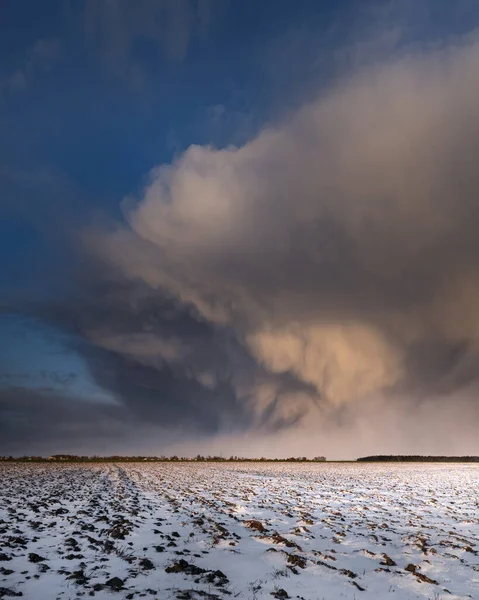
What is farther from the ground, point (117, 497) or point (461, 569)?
point (117, 497)

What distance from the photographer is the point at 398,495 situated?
27188 mm

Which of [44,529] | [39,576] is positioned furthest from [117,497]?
[39,576]

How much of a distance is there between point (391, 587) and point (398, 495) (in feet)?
67.7

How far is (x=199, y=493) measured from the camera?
85.9 feet

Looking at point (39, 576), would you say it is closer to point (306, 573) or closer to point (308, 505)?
point (306, 573)

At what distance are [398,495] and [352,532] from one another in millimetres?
15088

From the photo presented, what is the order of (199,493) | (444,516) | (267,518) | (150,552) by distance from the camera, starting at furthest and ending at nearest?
1. (199,493)
2. (444,516)
3. (267,518)
4. (150,552)

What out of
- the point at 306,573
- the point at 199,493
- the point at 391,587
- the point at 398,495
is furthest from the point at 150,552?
the point at 398,495

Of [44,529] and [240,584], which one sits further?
[44,529]

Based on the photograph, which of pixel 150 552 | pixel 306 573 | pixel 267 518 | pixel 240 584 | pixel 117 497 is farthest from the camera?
pixel 117 497

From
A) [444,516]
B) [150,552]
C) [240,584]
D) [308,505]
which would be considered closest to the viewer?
[240,584]

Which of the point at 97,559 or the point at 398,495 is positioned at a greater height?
the point at 398,495

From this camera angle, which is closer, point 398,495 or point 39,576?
point 39,576

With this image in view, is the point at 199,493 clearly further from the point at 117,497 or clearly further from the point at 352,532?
the point at 352,532
